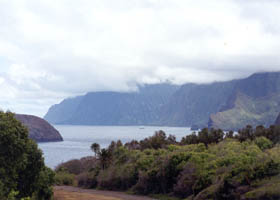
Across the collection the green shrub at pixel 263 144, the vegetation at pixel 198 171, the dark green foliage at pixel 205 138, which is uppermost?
the dark green foliage at pixel 205 138

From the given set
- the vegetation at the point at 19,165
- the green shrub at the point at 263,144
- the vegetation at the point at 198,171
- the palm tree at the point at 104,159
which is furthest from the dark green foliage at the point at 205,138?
the vegetation at the point at 19,165

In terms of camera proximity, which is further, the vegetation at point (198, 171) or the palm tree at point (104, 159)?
the palm tree at point (104, 159)

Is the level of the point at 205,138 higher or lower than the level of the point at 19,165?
higher

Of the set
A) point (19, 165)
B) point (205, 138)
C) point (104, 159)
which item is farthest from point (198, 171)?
point (205, 138)

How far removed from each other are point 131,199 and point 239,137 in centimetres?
3152

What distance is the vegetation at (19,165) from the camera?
3616 cm

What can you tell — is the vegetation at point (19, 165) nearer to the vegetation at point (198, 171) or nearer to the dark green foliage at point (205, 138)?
the vegetation at point (198, 171)

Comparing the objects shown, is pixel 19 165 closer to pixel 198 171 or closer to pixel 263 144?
pixel 198 171

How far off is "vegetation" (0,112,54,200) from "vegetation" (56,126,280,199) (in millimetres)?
15531

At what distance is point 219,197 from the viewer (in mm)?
38781

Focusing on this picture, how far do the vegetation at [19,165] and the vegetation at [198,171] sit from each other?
15.5 m

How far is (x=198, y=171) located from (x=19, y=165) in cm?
2050

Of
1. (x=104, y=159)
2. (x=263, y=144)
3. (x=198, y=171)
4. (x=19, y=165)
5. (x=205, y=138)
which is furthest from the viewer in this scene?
(x=205, y=138)

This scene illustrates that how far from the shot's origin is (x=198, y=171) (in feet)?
151
